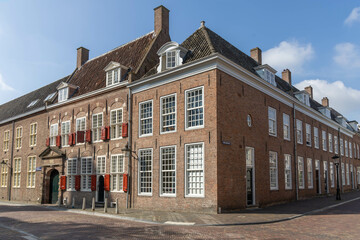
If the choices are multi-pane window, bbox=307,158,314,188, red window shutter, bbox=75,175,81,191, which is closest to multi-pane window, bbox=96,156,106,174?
red window shutter, bbox=75,175,81,191

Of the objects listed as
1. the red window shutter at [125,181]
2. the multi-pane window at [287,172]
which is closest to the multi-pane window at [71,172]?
the red window shutter at [125,181]

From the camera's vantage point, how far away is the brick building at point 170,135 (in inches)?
624

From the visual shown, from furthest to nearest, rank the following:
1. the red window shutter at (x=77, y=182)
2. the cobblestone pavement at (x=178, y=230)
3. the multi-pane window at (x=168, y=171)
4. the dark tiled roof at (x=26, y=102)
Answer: the dark tiled roof at (x=26, y=102), the red window shutter at (x=77, y=182), the multi-pane window at (x=168, y=171), the cobblestone pavement at (x=178, y=230)

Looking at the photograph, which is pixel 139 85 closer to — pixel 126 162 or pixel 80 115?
pixel 126 162

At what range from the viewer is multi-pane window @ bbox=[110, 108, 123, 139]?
20.5 metres

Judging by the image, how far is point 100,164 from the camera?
2139cm

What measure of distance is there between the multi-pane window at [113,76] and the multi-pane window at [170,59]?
474 centimetres

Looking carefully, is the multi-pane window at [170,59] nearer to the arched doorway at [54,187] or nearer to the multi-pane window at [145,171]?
the multi-pane window at [145,171]

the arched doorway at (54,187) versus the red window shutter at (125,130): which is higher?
the red window shutter at (125,130)

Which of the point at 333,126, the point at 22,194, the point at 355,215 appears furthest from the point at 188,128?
the point at 333,126

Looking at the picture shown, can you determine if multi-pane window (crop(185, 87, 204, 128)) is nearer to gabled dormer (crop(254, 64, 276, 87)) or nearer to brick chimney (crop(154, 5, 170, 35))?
gabled dormer (crop(254, 64, 276, 87))

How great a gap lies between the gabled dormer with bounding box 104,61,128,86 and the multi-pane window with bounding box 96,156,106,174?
5.31 meters

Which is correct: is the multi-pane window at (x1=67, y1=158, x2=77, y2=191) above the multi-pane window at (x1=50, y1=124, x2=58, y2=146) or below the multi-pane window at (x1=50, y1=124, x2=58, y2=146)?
below

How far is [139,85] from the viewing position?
64.0 ft
